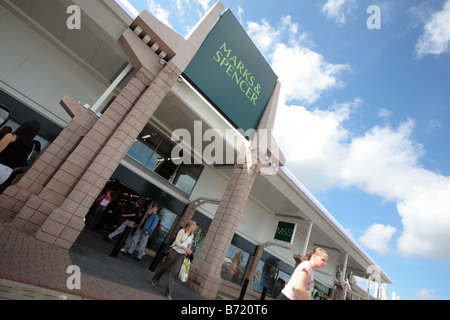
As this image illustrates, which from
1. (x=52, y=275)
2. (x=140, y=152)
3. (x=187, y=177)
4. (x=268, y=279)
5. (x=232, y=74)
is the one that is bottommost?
(x=52, y=275)

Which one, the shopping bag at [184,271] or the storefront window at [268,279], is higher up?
the storefront window at [268,279]

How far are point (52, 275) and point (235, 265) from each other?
1135cm

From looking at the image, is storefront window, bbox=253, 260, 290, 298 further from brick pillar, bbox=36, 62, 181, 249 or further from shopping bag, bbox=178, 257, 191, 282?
brick pillar, bbox=36, 62, 181, 249

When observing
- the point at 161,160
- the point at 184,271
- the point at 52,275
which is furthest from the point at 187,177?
the point at 52,275

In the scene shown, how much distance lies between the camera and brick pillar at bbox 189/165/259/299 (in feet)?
22.5

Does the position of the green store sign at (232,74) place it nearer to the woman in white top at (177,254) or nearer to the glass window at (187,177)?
the glass window at (187,177)

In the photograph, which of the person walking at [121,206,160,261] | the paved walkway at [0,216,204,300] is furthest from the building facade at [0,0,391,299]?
the person walking at [121,206,160,261]

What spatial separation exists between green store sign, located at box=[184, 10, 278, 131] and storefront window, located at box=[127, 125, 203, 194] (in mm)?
4012

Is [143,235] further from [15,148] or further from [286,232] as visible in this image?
[286,232]

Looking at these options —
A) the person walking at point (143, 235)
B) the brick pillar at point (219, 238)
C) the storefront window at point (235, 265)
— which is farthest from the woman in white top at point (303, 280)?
the storefront window at point (235, 265)

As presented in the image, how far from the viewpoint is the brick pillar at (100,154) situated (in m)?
4.70

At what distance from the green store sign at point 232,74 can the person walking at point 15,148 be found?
15.0 feet

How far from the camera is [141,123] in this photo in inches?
234

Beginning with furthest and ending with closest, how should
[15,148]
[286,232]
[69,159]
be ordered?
[286,232] → [69,159] → [15,148]
